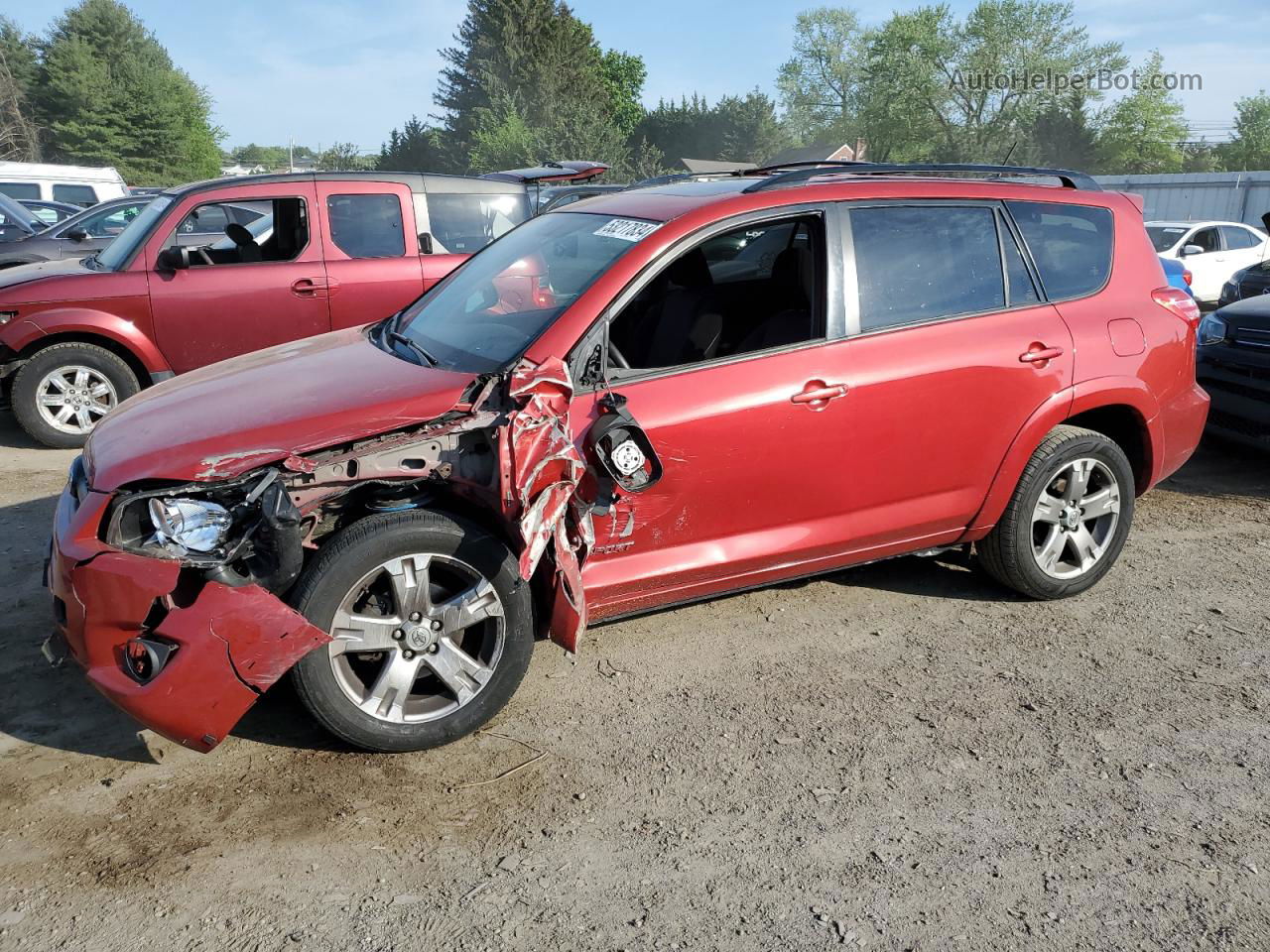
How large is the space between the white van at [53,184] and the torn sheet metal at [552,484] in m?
19.1

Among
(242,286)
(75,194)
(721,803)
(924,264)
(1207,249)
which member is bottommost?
(721,803)

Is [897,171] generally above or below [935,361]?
above

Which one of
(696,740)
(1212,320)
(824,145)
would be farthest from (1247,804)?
(824,145)

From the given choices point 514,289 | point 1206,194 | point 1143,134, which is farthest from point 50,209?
point 1143,134

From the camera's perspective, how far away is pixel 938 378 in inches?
158

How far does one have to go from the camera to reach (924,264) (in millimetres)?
4168

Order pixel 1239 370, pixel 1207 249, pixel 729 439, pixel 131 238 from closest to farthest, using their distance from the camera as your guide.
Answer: pixel 729 439 → pixel 1239 370 → pixel 131 238 → pixel 1207 249

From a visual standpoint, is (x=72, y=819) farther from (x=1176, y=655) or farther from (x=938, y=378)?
(x=1176, y=655)

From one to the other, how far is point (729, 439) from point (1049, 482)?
1615mm

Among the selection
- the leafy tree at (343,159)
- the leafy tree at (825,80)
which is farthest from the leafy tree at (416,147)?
the leafy tree at (825,80)

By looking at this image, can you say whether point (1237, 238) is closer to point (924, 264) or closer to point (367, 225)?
point (367, 225)

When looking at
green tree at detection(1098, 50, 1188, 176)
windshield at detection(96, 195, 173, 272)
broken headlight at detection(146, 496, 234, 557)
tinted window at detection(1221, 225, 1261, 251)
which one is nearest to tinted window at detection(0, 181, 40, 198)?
windshield at detection(96, 195, 173, 272)

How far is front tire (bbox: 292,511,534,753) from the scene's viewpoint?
3.12 metres

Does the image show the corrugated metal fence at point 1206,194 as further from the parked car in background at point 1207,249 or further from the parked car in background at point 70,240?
the parked car in background at point 70,240
